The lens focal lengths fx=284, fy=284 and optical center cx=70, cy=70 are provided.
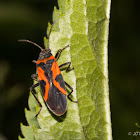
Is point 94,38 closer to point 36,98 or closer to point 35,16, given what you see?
point 36,98

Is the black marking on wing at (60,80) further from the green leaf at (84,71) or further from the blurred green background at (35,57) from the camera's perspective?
the blurred green background at (35,57)

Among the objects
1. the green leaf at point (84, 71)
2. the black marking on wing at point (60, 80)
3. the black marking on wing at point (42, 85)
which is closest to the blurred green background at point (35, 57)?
the black marking on wing at point (42, 85)

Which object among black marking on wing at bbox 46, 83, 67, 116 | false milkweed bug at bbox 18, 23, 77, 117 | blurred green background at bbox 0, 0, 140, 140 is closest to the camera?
black marking on wing at bbox 46, 83, 67, 116

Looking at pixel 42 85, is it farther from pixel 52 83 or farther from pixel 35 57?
pixel 35 57

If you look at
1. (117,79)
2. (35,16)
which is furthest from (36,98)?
(35,16)

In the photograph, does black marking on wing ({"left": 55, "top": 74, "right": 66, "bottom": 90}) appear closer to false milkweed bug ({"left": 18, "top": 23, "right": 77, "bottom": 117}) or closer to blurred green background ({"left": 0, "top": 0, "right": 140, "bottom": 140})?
false milkweed bug ({"left": 18, "top": 23, "right": 77, "bottom": 117})

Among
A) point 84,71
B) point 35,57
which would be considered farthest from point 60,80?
point 35,57

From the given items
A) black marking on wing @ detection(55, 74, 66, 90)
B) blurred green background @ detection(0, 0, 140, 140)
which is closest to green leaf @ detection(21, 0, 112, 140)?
black marking on wing @ detection(55, 74, 66, 90)

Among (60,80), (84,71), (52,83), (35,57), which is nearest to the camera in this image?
(84,71)
